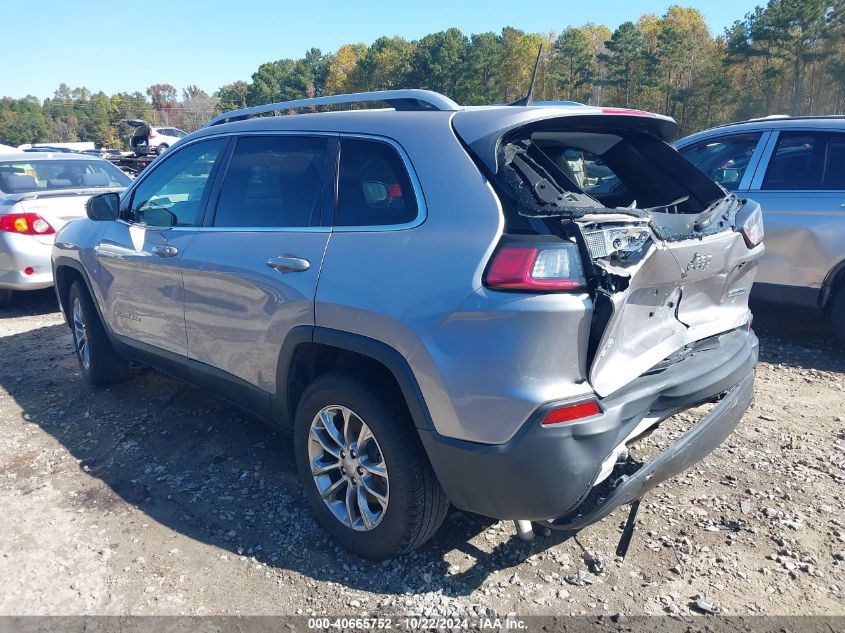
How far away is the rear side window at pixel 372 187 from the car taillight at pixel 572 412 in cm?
93

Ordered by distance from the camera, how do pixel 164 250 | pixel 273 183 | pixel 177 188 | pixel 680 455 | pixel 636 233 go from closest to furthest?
pixel 636 233 → pixel 680 455 → pixel 273 183 → pixel 164 250 → pixel 177 188

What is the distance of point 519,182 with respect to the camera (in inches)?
95.9

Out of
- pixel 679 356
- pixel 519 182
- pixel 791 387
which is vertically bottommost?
pixel 791 387

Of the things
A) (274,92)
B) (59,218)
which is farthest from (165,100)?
(59,218)

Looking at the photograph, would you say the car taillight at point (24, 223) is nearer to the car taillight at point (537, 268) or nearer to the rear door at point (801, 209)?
the car taillight at point (537, 268)

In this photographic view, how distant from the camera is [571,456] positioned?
2211 mm

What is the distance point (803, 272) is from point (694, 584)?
355 centimetres

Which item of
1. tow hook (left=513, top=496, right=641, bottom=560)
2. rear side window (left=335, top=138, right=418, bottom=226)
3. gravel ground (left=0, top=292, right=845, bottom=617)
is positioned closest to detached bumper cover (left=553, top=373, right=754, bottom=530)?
tow hook (left=513, top=496, right=641, bottom=560)

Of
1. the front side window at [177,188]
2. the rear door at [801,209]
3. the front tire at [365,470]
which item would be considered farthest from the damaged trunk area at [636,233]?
the rear door at [801,209]

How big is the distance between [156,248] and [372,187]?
5.63 feet

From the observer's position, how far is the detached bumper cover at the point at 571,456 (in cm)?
221

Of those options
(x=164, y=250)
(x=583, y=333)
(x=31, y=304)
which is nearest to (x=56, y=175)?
(x=31, y=304)

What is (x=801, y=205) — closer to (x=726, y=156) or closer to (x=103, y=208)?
(x=726, y=156)

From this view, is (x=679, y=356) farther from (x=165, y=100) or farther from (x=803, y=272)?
(x=165, y=100)
